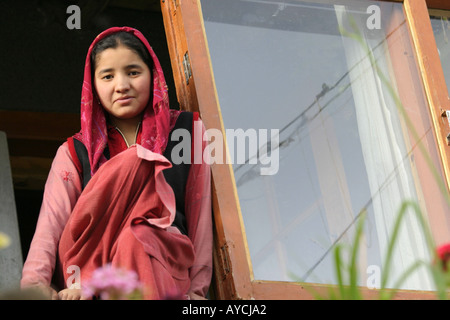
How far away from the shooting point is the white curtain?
9.43 ft

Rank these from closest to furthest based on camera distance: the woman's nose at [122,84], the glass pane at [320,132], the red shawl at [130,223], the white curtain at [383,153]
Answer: the red shawl at [130,223] < the woman's nose at [122,84] < the glass pane at [320,132] < the white curtain at [383,153]

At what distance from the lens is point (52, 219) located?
2.42 meters

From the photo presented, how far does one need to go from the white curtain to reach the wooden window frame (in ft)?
0.44

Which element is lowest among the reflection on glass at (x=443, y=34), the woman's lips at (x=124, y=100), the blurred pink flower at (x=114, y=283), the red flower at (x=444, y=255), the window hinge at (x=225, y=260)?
the red flower at (x=444, y=255)

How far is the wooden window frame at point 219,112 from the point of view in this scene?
8.05ft

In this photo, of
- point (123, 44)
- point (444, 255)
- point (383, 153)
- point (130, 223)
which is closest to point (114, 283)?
point (444, 255)

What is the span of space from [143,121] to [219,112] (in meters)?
0.27

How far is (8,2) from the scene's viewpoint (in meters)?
4.33

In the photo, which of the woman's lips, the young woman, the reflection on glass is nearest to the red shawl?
the young woman

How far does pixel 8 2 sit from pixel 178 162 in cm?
222

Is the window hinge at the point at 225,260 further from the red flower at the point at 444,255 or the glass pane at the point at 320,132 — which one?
the red flower at the point at 444,255

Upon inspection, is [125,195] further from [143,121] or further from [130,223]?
[143,121]

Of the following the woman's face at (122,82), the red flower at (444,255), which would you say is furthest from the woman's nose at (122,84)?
the red flower at (444,255)
